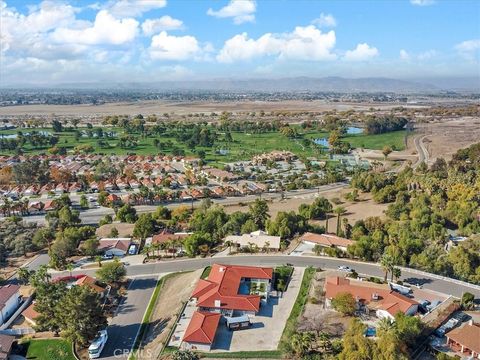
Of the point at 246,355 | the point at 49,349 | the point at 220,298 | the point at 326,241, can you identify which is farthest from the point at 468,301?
the point at 49,349

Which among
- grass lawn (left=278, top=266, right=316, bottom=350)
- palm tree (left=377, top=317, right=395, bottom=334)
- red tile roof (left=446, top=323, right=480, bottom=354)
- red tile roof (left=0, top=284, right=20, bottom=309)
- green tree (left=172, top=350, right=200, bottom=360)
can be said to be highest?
palm tree (left=377, top=317, right=395, bottom=334)

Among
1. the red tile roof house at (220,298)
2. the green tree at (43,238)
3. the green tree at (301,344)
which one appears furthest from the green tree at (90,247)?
the green tree at (301,344)

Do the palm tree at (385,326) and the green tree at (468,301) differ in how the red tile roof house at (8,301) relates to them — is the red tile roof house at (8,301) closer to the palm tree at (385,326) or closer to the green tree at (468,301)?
the palm tree at (385,326)

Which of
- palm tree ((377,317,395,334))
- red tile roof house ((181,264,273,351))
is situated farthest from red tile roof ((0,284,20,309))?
palm tree ((377,317,395,334))

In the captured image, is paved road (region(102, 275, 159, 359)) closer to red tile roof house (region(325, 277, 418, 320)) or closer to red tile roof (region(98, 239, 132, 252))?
red tile roof (region(98, 239, 132, 252))

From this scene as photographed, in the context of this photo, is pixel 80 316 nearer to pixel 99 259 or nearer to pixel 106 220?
pixel 99 259

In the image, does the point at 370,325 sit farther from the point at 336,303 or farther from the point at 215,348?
the point at 215,348
